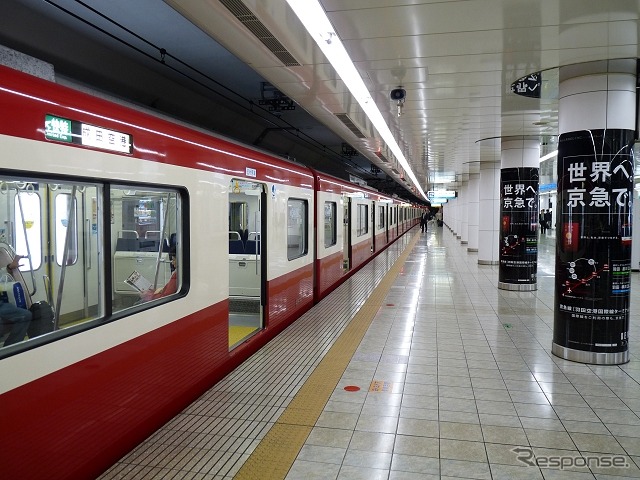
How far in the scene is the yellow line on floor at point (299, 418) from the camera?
9.89 ft

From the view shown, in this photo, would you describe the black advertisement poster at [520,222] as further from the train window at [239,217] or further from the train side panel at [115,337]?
the train side panel at [115,337]

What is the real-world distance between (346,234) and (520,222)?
3608 millimetres

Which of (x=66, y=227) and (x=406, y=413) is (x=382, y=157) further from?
(x=66, y=227)

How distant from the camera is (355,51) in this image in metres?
4.65

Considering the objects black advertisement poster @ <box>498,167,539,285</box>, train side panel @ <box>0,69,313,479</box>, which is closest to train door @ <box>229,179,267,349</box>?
Result: train side panel @ <box>0,69,313,479</box>

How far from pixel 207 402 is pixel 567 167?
14.0 feet

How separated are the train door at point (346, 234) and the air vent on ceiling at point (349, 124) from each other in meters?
1.54

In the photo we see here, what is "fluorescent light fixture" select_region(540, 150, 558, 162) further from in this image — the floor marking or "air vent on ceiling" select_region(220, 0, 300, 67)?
the floor marking

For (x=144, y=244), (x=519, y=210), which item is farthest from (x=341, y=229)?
(x=144, y=244)

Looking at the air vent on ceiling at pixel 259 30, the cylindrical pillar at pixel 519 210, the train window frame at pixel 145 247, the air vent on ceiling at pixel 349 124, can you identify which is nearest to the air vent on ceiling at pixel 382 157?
the air vent on ceiling at pixel 349 124

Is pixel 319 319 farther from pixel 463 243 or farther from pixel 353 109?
pixel 463 243

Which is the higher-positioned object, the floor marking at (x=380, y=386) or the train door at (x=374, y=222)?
the train door at (x=374, y=222)

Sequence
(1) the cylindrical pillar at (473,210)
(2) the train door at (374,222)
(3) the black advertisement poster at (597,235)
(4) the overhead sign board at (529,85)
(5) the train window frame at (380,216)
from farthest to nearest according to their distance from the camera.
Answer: (1) the cylindrical pillar at (473,210), (5) the train window frame at (380,216), (2) the train door at (374,222), (4) the overhead sign board at (529,85), (3) the black advertisement poster at (597,235)

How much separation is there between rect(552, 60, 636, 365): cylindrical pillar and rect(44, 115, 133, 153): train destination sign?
14.4 ft
